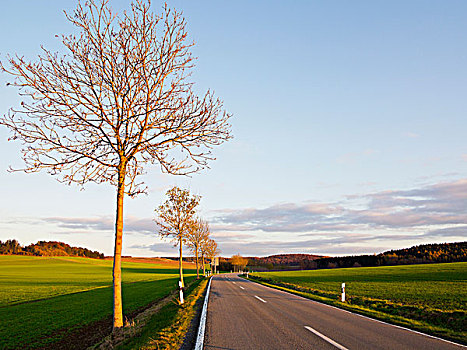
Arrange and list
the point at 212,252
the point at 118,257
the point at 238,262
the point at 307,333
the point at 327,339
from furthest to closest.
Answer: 1. the point at 238,262
2. the point at 212,252
3. the point at 118,257
4. the point at 307,333
5. the point at 327,339

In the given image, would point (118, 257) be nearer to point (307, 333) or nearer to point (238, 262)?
point (307, 333)

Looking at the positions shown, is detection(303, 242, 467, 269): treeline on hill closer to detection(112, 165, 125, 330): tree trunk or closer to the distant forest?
the distant forest

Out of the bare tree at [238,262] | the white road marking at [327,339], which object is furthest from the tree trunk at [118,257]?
the bare tree at [238,262]

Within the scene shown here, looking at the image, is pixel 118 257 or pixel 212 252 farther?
pixel 212 252

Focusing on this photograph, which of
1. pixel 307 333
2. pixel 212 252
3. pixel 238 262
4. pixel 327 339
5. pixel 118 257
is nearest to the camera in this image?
pixel 327 339

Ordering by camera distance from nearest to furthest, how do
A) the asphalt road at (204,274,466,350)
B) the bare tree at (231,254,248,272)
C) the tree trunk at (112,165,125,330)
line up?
the asphalt road at (204,274,466,350) < the tree trunk at (112,165,125,330) < the bare tree at (231,254,248,272)

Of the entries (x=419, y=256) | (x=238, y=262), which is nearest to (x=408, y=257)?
(x=419, y=256)

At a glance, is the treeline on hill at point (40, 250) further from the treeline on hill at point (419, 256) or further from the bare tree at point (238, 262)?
the treeline on hill at point (419, 256)

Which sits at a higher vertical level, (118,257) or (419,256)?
(118,257)

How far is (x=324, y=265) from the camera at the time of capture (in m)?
97.2

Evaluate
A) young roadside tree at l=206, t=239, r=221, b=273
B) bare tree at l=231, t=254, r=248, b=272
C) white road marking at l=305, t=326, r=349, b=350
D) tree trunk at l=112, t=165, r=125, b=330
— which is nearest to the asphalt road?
white road marking at l=305, t=326, r=349, b=350

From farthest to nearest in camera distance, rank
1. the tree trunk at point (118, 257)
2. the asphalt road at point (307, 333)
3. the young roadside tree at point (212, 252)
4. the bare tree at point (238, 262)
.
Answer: the bare tree at point (238, 262)
the young roadside tree at point (212, 252)
the tree trunk at point (118, 257)
the asphalt road at point (307, 333)

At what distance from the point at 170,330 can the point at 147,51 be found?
27.3 ft

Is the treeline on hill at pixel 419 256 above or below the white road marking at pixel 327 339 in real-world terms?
below
